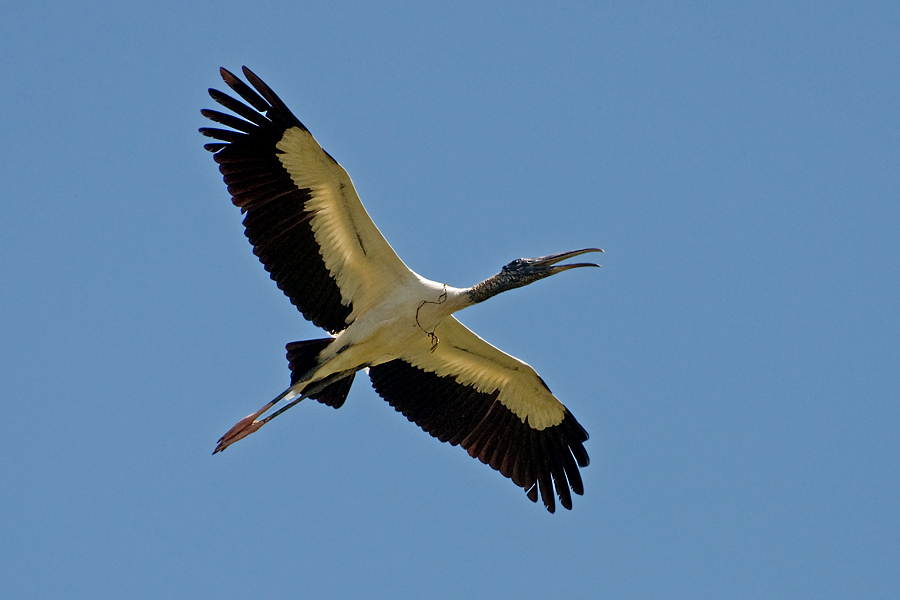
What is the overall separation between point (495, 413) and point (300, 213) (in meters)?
3.51

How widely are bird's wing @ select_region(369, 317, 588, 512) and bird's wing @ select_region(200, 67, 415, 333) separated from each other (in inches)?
50.5

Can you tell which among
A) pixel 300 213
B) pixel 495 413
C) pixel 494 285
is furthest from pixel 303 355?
pixel 495 413

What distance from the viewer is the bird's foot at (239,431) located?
39.0 feet

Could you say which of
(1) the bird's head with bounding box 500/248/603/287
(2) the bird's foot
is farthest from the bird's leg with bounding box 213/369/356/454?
(1) the bird's head with bounding box 500/248/603/287

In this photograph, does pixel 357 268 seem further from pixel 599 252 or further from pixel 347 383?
pixel 599 252

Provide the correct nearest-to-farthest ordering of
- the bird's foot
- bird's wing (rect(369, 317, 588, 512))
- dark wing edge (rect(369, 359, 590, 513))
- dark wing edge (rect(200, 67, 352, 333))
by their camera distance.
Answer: dark wing edge (rect(200, 67, 352, 333)) → the bird's foot → bird's wing (rect(369, 317, 588, 512)) → dark wing edge (rect(369, 359, 590, 513))

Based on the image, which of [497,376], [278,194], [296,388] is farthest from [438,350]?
[278,194]

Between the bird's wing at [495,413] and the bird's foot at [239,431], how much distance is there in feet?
5.70

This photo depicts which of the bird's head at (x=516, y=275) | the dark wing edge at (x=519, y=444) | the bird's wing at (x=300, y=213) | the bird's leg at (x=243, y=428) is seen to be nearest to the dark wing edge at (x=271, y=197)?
the bird's wing at (x=300, y=213)

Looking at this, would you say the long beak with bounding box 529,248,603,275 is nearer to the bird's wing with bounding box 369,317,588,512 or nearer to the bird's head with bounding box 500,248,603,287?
the bird's head with bounding box 500,248,603,287

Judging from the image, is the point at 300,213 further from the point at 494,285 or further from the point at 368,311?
the point at 494,285

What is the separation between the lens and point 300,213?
38.8 feet

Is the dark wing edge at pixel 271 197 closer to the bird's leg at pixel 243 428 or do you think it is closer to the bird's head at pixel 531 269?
the bird's leg at pixel 243 428

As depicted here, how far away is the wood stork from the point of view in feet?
37.9
